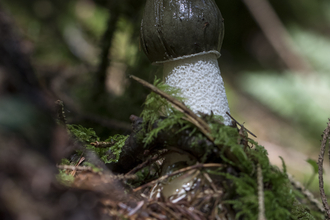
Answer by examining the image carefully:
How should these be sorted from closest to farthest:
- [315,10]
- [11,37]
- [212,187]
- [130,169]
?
[11,37] → [212,187] → [130,169] → [315,10]

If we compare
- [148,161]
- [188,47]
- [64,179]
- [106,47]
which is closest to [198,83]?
[188,47]

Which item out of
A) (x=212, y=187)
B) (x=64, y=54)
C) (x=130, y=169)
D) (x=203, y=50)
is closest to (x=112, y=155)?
(x=130, y=169)

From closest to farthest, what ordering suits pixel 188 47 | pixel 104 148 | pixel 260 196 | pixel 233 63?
pixel 260 196, pixel 188 47, pixel 104 148, pixel 233 63

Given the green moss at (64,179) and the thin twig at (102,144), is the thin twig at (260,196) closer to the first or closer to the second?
the green moss at (64,179)

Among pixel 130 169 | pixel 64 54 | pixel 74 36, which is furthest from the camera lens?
pixel 74 36

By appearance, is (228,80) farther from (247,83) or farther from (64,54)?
(64,54)

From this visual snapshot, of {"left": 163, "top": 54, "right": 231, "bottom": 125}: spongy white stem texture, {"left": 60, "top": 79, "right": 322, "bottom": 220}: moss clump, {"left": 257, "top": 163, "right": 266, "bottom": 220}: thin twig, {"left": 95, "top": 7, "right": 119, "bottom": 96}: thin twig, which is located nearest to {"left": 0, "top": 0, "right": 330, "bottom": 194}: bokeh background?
{"left": 95, "top": 7, "right": 119, "bottom": 96}: thin twig

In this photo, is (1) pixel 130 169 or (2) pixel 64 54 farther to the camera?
(2) pixel 64 54

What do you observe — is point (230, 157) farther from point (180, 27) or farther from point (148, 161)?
point (180, 27)
